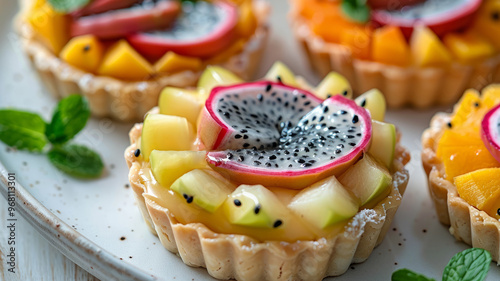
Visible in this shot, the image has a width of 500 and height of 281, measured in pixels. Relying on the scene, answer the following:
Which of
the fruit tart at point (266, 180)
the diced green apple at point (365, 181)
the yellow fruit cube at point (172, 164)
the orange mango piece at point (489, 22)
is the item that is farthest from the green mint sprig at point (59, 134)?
the orange mango piece at point (489, 22)

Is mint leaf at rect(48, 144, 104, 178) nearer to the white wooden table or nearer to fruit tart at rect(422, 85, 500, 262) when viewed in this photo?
the white wooden table

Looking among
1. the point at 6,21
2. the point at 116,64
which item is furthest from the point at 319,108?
the point at 6,21

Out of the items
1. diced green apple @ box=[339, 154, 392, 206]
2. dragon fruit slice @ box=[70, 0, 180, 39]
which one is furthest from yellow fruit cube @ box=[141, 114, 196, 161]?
dragon fruit slice @ box=[70, 0, 180, 39]

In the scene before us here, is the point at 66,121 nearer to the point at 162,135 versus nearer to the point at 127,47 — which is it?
the point at 127,47

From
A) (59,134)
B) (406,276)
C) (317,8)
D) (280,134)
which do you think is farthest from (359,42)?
(59,134)

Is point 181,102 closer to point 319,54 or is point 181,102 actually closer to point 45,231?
point 45,231

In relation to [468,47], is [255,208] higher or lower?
lower

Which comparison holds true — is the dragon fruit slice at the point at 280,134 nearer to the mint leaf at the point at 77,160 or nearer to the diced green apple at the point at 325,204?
the diced green apple at the point at 325,204
